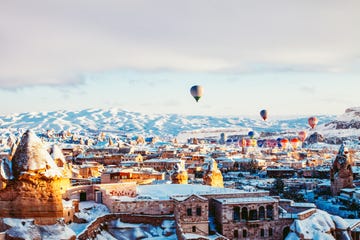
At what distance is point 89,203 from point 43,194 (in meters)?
22.7

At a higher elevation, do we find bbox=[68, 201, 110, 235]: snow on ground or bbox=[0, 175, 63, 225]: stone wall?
bbox=[0, 175, 63, 225]: stone wall

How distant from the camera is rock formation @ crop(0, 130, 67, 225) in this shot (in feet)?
47.3

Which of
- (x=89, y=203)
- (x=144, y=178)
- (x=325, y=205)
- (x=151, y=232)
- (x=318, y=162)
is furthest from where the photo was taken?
(x=318, y=162)

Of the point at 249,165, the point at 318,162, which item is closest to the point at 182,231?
the point at 249,165

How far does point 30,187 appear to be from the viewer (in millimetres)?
14406

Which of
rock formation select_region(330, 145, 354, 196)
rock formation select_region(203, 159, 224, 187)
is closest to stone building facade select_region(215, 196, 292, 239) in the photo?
rock formation select_region(203, 159, 224, 187)

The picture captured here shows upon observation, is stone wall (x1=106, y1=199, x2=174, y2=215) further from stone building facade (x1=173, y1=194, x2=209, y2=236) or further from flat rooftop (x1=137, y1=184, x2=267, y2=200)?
stone building facade (x1=173, y1=194, x2=209, y2=236)

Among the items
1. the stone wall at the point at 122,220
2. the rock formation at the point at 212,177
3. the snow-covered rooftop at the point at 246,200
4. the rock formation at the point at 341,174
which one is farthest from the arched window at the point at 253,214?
the rock formation at the point at 341,174

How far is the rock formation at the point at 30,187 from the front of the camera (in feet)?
47.3

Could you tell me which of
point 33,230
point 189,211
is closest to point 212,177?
point 189,211

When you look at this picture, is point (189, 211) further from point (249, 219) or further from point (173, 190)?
point (173, 190)

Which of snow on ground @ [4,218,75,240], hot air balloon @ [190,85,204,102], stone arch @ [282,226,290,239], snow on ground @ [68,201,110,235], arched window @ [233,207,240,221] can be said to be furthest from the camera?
hot air balloon @ [190,85,204,102]

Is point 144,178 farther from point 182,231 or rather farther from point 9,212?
point 9,212

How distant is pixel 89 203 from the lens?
36.9m
